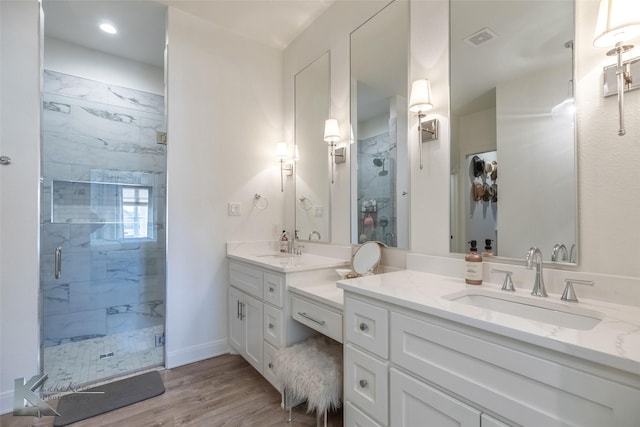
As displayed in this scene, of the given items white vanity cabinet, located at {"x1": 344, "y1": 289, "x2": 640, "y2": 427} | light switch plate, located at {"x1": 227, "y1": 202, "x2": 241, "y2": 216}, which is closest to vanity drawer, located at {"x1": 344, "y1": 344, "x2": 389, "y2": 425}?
white vanity cabinet, located at {"x1": 344, "y1": 289, "x2": 640, "y2": 427}

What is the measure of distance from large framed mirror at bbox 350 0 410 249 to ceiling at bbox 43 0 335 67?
0.70 metres

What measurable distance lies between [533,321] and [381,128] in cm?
142

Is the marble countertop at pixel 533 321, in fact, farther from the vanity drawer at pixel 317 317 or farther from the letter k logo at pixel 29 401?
the letter k logo at pixel 29 401

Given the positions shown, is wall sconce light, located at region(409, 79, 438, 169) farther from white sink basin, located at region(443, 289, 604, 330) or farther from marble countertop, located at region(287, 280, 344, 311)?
marble countertop, located at region(287, 280, 344, 311)

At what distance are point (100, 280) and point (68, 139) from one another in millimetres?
1346

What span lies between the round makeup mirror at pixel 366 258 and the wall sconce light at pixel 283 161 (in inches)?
49.2

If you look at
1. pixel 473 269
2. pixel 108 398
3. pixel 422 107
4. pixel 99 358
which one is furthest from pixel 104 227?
pixel 473 269

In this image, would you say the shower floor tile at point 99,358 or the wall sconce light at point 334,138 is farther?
the wall sconce light at point 334,138

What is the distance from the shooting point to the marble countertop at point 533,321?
67 cm

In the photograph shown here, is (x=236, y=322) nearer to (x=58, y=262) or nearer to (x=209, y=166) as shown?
(x=209, y=166)

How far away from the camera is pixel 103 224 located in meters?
2.81

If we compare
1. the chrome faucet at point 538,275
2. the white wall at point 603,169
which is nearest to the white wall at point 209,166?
the chrome faucet at point 538,275

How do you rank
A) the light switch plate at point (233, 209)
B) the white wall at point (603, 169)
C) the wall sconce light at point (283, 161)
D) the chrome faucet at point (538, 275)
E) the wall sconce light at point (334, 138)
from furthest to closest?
the wall sconce light at point (283, 161) < the light switch plate at point (233, 209) < the wall sconce light at point (334, 138) < the chrome faucet at point (538, 275) < the white wall at point (603, 169)

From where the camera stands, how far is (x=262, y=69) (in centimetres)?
283
